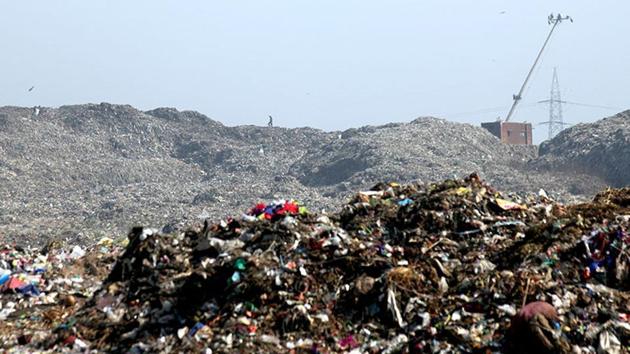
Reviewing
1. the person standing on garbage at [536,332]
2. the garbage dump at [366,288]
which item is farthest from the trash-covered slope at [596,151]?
the person standing on garbage at [536,332]

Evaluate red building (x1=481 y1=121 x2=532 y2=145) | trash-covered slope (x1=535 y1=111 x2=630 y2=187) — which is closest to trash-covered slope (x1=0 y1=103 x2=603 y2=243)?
trash-covered slope (x1=535 y1=111 x2=630 y2=187)

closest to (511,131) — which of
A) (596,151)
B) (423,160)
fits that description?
(596,151)

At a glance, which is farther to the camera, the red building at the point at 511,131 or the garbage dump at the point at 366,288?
the red building at the point at 511,131

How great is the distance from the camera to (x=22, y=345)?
5.32 m

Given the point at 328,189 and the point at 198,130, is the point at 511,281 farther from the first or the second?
the point at 198,130

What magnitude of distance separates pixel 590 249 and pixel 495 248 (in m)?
0.82

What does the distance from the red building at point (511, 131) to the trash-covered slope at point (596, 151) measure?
200 inches

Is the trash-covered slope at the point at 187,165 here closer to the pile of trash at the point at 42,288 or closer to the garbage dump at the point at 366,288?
the pile of trash at the point at 42,288

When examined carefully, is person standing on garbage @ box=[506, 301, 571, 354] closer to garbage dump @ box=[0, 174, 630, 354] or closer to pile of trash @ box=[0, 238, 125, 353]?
garbage dump @ box=[0, 174, 630, 354]

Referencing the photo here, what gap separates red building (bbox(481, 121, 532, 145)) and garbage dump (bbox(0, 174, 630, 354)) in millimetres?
26135

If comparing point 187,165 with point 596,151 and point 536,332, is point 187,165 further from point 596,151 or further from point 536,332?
point 536,332

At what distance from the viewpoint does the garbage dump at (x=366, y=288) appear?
4.57 meters

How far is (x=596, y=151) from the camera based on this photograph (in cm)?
2278

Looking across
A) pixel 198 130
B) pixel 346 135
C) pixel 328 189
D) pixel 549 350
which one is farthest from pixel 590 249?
pixel 198 130
